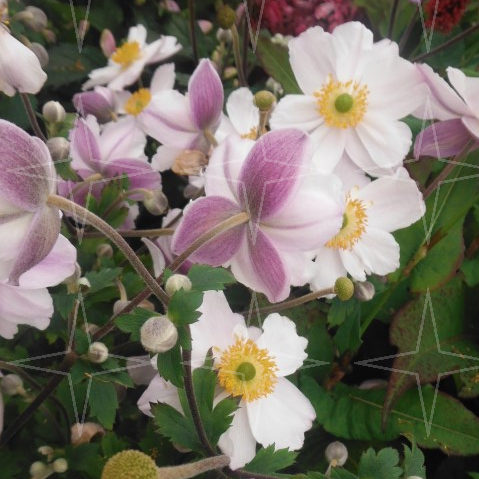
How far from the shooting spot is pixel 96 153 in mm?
620

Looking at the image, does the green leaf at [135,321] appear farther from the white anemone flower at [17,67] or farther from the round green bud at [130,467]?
the white anemone flower at [17,67]

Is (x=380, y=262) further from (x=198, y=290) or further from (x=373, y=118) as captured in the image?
(x=198, y=290)

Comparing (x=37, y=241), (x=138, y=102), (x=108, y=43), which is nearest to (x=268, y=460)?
(x=37, y=241)

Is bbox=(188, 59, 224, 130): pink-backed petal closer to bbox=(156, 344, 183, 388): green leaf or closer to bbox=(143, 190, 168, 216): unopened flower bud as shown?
bbox=(143, 190, 168, 216): unopened flower bud

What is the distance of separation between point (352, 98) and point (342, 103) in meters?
0.01

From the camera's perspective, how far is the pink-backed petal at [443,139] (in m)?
0.54

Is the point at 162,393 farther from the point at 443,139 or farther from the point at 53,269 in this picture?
the point at 443,139

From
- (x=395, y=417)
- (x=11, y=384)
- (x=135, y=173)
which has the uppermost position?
(x=135, y=173)

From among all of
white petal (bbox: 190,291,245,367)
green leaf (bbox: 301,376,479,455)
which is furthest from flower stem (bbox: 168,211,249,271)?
green leaf (bbox: 301,376,479,455)

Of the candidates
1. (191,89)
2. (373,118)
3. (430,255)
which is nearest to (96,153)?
(191,89)

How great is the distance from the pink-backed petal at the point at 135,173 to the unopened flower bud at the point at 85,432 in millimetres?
223

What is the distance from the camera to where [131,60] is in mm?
852

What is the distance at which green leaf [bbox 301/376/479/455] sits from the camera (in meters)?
0.64

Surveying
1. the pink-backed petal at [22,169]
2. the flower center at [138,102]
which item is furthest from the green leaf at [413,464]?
the flower center at [138,102]
